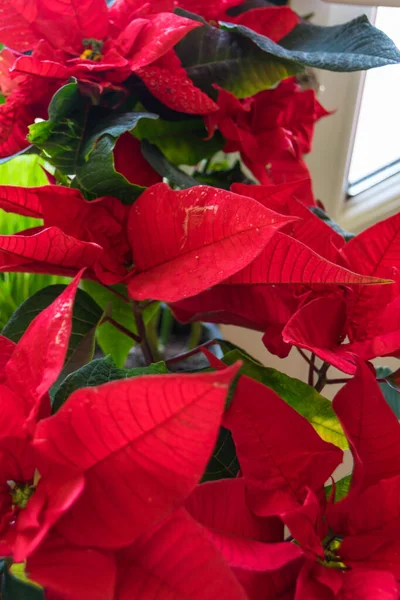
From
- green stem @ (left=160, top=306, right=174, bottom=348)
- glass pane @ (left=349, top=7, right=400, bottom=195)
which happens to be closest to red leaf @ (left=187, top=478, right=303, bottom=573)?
green stem @ (left=160, top=306, right=174, bottom=348)

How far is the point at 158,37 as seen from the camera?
0.43 metres

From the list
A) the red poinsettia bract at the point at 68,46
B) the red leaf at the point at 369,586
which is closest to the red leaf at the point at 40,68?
the red poinsettia bract at the point at 68,46

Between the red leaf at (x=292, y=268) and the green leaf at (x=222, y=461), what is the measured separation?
0.13 meters

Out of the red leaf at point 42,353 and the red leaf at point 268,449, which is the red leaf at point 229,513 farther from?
the red leaf at point 42,353

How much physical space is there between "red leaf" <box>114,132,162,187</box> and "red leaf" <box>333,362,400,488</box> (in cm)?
28

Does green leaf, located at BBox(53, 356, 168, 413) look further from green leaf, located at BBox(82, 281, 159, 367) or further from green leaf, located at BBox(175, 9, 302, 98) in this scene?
green leaf, located at BBox(175, 9, 302, 98)

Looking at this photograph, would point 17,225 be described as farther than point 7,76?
Yes

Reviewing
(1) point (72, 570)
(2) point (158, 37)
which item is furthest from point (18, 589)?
(2) point (158, 37)

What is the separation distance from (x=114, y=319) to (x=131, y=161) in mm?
168

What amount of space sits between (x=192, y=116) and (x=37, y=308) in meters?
0.25

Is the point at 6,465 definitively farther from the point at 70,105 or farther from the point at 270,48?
the point at 270,48

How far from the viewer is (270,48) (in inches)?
18.1

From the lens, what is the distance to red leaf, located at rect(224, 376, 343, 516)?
33 cm

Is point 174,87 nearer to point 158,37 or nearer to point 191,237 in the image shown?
point 158,37
